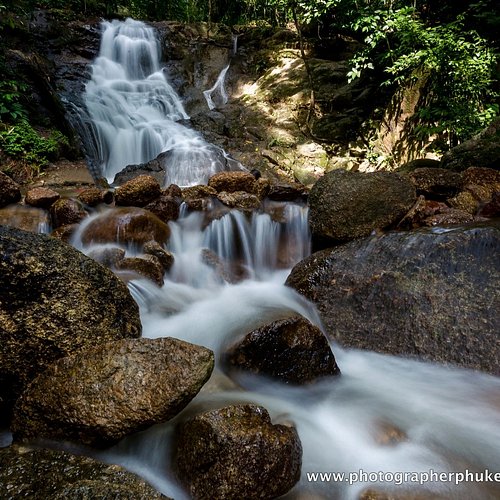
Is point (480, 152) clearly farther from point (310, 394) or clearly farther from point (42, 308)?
point (42, 308)

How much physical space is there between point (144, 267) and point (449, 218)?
14.9 ft

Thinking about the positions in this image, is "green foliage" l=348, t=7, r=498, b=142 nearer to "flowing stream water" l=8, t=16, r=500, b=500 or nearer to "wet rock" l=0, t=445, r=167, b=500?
"flowing stream water" l=8, t=16, r=500, b=500

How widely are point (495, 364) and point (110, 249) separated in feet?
16.2

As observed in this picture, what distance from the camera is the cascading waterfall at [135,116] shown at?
10062mm

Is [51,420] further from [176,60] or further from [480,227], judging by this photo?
[176,60]

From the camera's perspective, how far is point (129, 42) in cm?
1581

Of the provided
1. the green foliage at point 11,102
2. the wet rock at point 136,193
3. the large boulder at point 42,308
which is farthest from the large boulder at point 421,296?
the green foliage at point 11,102

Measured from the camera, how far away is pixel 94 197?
6.45 meters

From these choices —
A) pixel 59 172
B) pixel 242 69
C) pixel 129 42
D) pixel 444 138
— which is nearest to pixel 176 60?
pixel 129 42

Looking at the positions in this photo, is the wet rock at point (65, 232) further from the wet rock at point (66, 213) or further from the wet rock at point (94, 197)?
the wet rock at point (94, 197)

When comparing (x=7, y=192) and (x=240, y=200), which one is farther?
(x=240, y=200)

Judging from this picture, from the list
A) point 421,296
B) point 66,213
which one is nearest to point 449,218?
point 421,296

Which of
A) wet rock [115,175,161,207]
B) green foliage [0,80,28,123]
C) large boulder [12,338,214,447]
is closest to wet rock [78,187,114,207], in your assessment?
wet rock [115,175,161,207]

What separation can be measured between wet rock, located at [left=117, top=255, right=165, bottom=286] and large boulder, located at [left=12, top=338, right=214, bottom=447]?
2.50m
